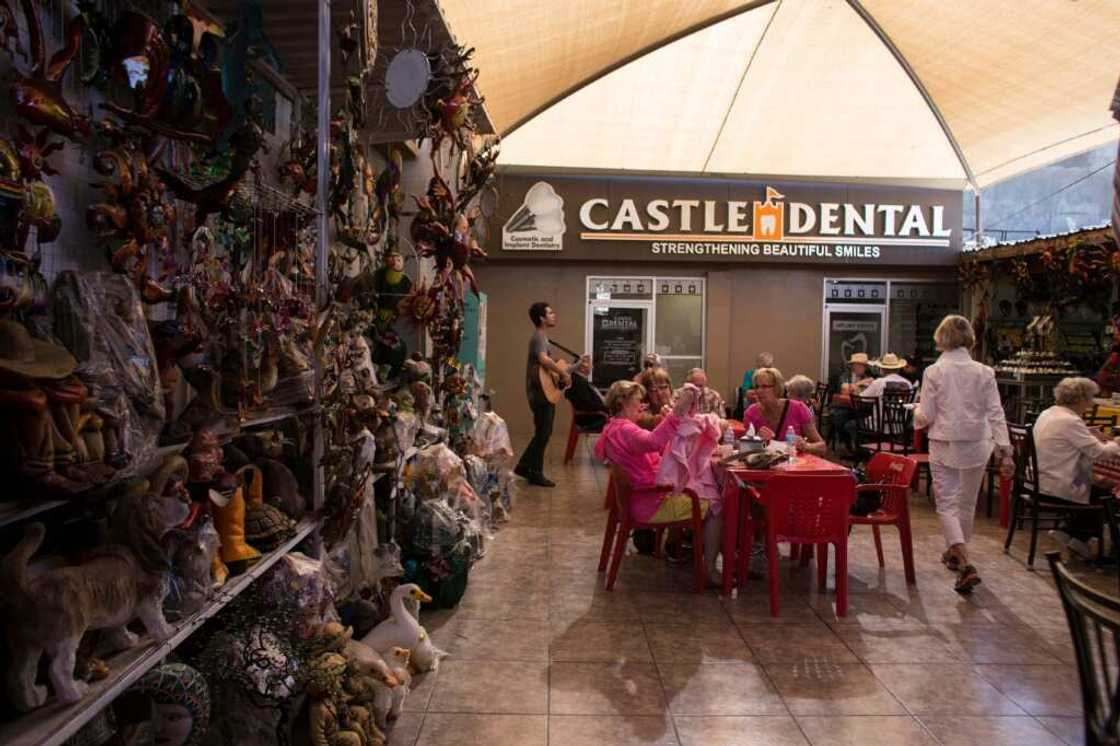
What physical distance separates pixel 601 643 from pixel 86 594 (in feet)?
8.54

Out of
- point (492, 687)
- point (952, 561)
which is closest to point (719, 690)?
point (492, 687)

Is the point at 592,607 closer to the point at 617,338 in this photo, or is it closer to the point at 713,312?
the point at 617,338

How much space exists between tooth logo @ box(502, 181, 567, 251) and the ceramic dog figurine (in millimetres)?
9438

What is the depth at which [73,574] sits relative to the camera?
1.66 m

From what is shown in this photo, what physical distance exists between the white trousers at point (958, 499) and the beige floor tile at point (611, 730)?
2503 millimetres

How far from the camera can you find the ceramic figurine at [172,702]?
2094 millimetres

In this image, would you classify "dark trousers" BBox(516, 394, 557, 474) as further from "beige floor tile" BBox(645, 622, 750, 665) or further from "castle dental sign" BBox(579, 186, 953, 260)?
"castle dental sign" BBox(579, 186, 953, 260)

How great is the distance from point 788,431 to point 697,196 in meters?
6.53

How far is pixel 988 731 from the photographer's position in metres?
3.05

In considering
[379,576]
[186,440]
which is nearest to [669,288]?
[379,576]

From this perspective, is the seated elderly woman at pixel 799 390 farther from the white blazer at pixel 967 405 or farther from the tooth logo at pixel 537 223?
the tooth logo at pixel 537 223

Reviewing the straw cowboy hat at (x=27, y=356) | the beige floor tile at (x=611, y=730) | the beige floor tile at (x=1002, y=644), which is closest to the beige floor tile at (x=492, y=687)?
the beige floor tile at (x=611, y=730)

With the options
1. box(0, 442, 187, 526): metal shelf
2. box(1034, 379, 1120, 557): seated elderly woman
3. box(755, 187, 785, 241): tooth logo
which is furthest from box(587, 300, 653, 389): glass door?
box(0, 442, 187, 526): metal shelf

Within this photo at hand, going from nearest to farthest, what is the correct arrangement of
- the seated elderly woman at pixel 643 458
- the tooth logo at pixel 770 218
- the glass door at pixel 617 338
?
the seated elderly woman at pixel 643 458, the tooth logo at pixel 770 218, the glass door at pixel 617 338
